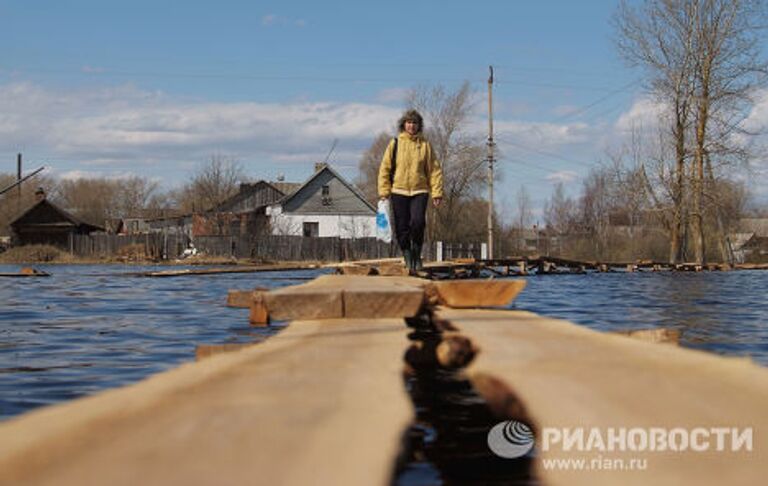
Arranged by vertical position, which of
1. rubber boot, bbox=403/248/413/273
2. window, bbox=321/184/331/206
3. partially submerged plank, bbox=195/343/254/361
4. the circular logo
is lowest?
the circular logo

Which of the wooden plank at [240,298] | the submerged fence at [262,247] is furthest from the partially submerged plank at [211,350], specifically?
the submerged fence at [262,247]

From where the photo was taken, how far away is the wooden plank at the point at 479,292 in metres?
4.77

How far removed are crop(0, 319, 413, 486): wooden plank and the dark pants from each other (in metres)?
6.02

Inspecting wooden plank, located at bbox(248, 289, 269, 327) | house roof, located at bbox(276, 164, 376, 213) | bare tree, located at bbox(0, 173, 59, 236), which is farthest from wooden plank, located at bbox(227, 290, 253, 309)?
bare tree, located at bbox(0, 173, 59, 236)

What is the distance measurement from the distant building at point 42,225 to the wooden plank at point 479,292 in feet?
187

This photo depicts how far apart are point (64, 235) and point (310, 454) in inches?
2446

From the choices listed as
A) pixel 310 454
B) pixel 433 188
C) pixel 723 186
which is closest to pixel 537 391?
pixel 310 454

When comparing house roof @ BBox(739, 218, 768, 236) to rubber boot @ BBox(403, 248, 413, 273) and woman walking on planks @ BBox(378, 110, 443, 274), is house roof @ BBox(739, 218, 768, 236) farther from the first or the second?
woman walking on planks @ BBox(378, 110, 443, 274)

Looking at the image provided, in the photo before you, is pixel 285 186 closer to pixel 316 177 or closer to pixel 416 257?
pixel 316 177

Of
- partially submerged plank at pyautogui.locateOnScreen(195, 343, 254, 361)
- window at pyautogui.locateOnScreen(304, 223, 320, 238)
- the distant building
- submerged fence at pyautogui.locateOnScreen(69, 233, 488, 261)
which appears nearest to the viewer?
partially submerged plank at pyautogui.locateOnScreen(195, 343, 254, 361)

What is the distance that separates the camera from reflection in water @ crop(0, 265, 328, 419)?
426cm

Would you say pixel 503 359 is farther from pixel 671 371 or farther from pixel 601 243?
pixel 601 243

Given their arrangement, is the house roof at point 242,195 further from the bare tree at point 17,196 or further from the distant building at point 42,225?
the bare tree at point 17,196

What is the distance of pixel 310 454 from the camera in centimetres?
155
